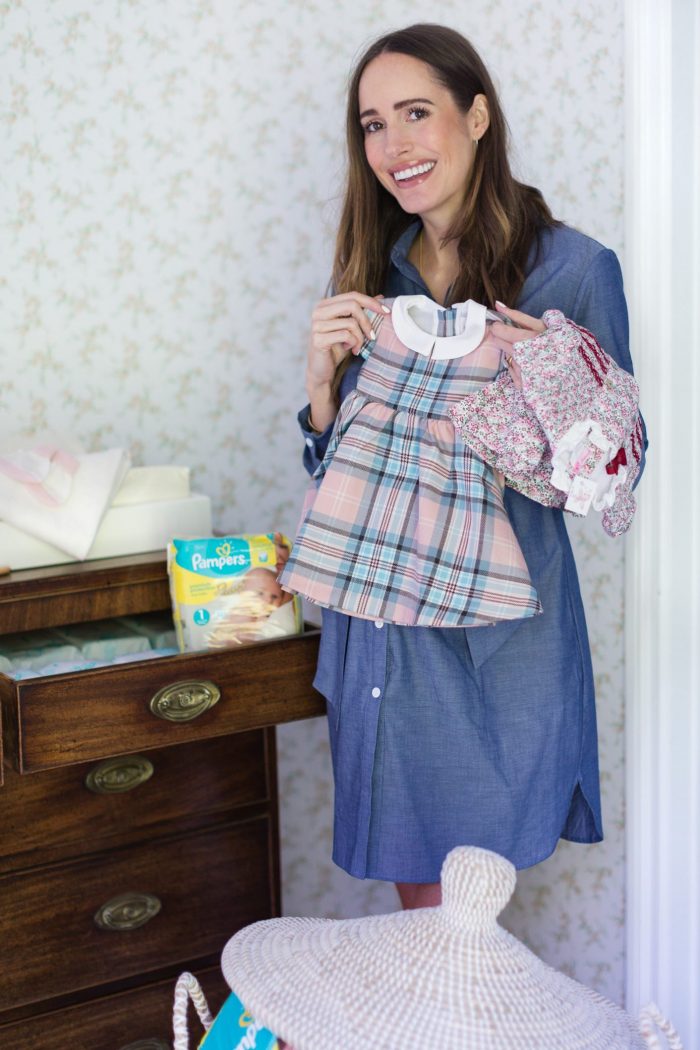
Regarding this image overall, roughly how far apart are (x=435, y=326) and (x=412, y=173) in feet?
0.66

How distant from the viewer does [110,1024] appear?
4.92ft

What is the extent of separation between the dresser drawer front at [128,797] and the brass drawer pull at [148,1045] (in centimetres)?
26

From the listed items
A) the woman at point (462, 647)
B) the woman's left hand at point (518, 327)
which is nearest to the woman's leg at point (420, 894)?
the woman at point (462, 647)

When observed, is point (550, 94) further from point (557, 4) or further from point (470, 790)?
point (470, 790)

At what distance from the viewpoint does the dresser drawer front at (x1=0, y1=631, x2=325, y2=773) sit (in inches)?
49.7

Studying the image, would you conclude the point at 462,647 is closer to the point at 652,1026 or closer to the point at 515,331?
the point at 515,331

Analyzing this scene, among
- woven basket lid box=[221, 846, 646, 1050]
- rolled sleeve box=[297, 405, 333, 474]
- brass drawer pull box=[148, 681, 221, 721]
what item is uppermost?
rolled sleeve box=[297, 405, 333, 474]

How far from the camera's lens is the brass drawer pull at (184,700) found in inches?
53.0

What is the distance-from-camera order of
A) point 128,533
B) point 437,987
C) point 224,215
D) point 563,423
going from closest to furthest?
1. point 437,987
2. point 563,423
3. point 128,533
4. point 224,215

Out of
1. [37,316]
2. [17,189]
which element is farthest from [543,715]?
[17,189]

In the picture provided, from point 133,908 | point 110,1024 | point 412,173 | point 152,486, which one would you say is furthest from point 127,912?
point 412,173

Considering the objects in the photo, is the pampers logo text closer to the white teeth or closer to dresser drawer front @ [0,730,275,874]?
dresser drawer front @ [0,730,275,874]

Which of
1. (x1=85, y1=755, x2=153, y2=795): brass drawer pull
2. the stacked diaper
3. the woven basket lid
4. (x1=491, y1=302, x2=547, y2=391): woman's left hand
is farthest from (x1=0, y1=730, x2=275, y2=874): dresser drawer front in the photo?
(x1=491, y1=302, x2=547, y2=391): woman's left hand

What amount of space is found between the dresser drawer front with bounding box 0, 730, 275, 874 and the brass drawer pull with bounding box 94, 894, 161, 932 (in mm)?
71
